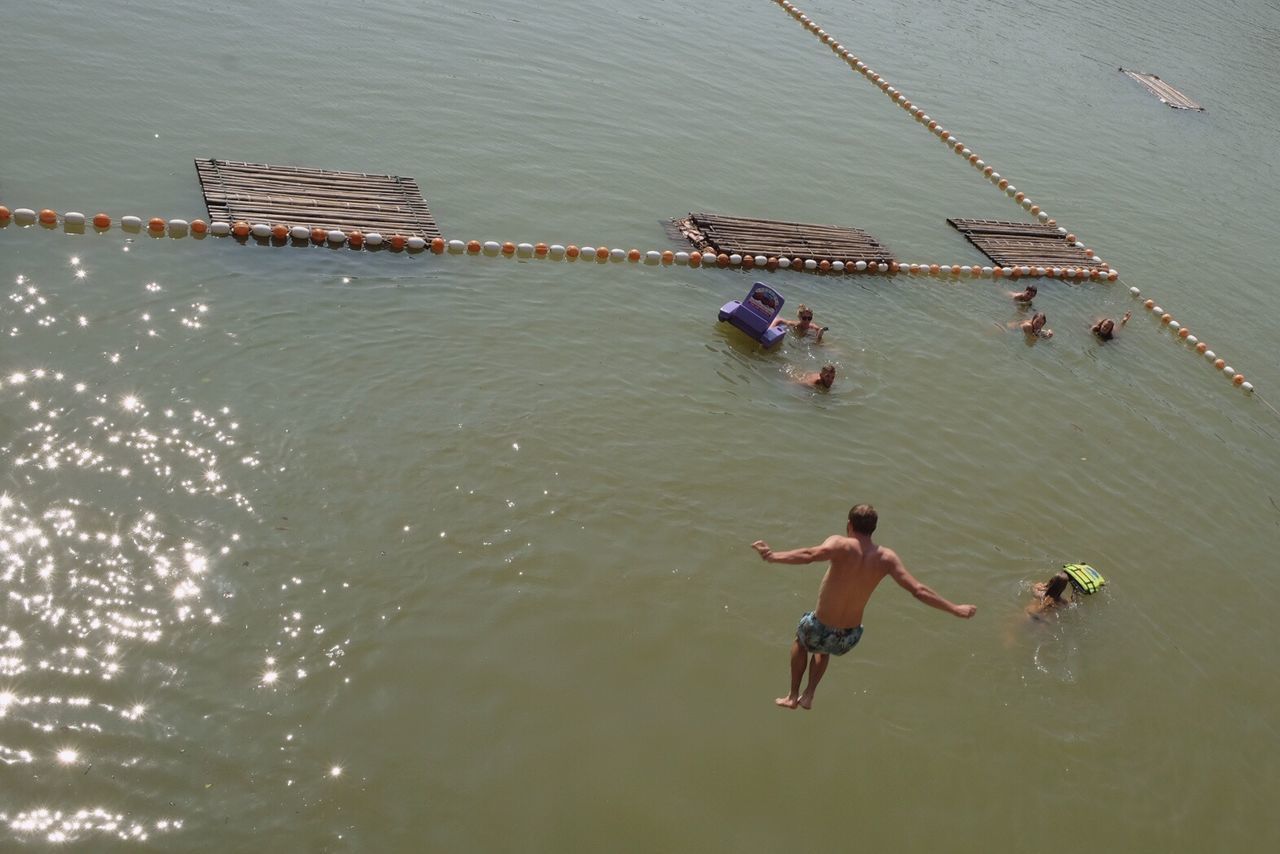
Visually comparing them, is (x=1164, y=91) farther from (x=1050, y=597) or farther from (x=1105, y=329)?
(x=1050, y=597)

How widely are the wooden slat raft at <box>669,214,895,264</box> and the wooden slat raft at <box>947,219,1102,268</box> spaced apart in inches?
106

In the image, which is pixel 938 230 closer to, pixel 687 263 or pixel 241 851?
pixel 687 263

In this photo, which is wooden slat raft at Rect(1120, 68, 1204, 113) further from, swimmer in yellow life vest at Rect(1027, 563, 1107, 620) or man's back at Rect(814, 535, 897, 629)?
man's back at Rect(814, 535, 897, 629)

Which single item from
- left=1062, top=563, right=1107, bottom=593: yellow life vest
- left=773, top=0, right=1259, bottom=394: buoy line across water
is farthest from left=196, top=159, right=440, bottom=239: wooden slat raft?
left=773, top=0, right=1259, bottom=394: buoy line across water

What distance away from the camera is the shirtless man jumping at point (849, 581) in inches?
340

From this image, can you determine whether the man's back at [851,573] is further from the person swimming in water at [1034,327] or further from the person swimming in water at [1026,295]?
the person swimming in water at [1026,295]

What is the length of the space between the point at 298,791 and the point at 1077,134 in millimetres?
26283

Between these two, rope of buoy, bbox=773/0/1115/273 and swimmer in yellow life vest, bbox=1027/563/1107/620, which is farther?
rope of buoy, bbox=773/0/1115/273

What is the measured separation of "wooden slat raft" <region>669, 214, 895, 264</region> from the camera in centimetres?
1845

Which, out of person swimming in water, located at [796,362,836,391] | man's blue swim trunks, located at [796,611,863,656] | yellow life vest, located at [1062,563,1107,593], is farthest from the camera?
person swimming in water, located at [796,362,836,391]

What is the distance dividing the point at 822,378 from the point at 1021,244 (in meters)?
8.87

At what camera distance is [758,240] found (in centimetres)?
1873

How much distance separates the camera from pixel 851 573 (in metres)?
8.80

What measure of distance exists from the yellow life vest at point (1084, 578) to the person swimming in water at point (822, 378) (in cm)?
419
